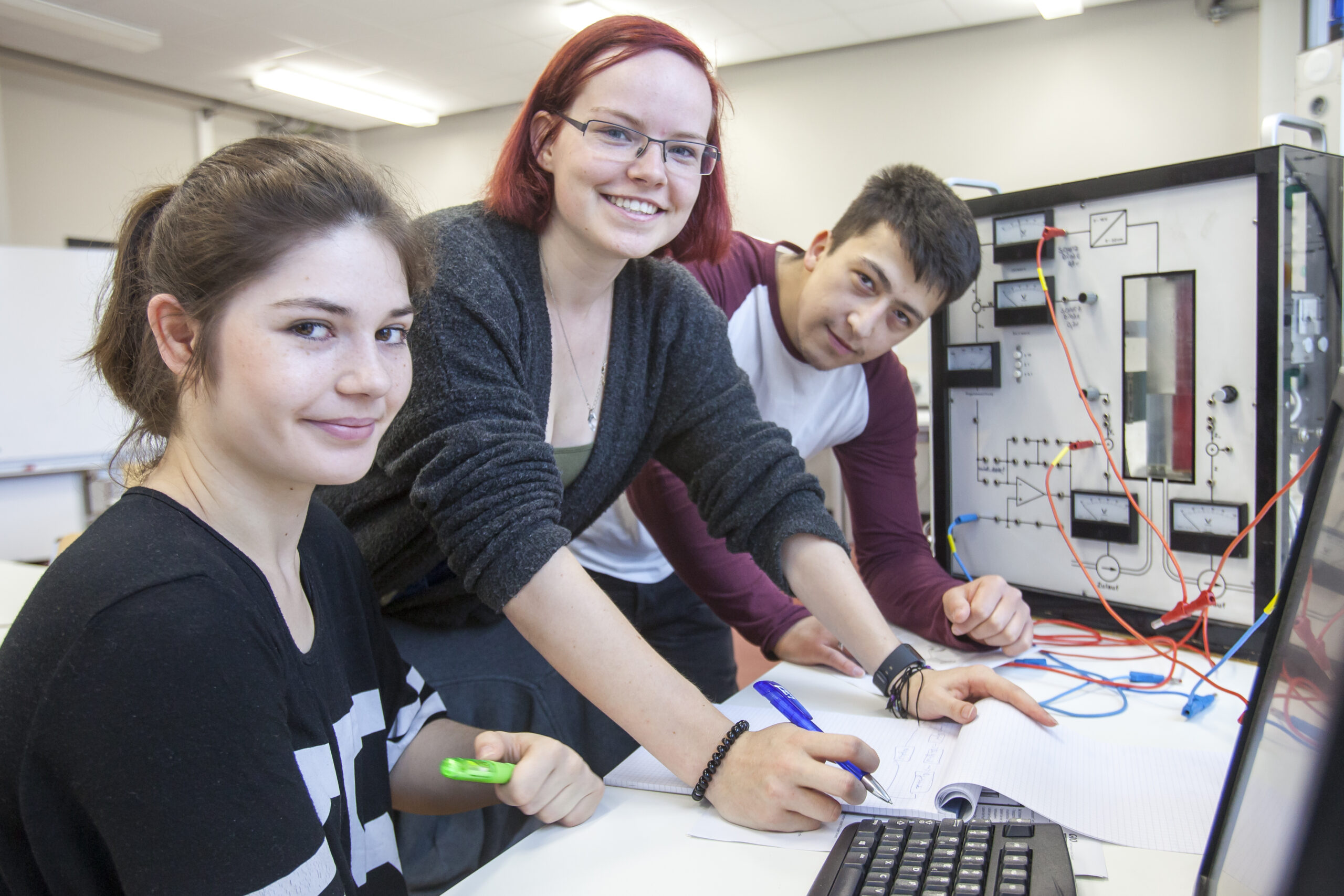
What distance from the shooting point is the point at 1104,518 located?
1.17 meters

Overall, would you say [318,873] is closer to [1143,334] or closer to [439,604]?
[439,604]

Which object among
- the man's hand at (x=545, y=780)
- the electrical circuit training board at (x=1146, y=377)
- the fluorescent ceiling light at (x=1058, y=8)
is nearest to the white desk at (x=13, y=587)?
the man's hand at (x=545, y=780)

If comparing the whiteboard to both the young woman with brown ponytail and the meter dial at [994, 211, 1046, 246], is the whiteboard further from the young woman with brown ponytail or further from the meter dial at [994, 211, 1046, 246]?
the meter dial at [994, 211, 1046, 246]

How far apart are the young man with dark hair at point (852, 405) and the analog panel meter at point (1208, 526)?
22 cm

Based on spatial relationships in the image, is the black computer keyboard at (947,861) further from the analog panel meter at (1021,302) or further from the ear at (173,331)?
the analog panel meter at (1021,302)

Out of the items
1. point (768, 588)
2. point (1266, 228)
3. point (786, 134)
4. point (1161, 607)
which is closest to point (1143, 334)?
point (1266, 228)

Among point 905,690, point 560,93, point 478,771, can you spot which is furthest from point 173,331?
point 905,690

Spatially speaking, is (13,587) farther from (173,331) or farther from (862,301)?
(862,301)

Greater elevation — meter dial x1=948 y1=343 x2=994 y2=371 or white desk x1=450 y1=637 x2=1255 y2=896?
meter dial x1=948 y1=343 x2=994 y2=371

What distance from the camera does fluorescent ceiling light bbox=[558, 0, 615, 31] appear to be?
4633 mm

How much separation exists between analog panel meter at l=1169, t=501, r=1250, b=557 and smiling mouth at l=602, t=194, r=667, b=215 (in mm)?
735

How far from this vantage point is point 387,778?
780 millimetres

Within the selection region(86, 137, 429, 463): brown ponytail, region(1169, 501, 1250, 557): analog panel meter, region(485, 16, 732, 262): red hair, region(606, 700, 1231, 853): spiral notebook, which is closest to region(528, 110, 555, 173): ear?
region(485, 16, 732, 262): red hair

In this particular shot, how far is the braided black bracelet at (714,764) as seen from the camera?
0.71 meters
